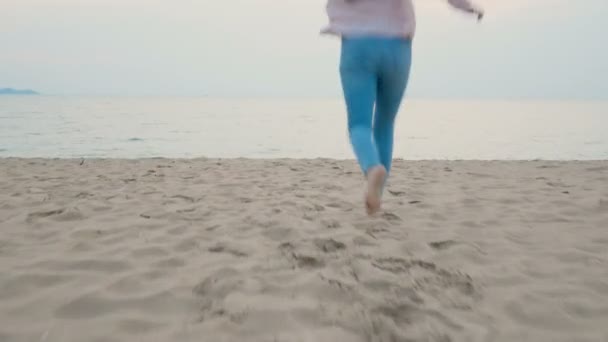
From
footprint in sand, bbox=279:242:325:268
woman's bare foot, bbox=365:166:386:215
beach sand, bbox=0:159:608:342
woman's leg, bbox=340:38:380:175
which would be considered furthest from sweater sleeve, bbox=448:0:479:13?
footprint in sand, bbox=279:242:325:268

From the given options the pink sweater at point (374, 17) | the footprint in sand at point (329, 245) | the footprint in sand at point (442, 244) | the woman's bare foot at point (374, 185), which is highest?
the pink sweater at point (374, 17)

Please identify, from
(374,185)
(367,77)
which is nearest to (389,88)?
(367,77)

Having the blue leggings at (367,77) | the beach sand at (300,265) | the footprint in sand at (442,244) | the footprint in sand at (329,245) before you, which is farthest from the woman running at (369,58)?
the beach sand at (300,265)

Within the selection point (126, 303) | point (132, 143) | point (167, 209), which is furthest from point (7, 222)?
point (132, 143)

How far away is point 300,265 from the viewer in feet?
6.66

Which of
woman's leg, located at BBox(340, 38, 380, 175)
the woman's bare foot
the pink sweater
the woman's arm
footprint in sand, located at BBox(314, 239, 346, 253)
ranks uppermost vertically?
the woman's arm

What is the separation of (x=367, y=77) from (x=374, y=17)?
0.30 m

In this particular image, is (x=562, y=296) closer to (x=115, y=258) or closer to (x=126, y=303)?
(x=126, y=303)

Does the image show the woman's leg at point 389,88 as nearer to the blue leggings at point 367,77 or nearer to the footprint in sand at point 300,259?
the blue leggings at point 367,77

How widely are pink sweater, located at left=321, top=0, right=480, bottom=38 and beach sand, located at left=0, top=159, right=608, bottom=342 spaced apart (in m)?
1.15

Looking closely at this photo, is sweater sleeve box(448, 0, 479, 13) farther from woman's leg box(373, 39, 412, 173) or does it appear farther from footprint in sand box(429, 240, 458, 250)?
footprint in sand box(429, 240, 458, 250)

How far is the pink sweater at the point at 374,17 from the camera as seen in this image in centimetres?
218

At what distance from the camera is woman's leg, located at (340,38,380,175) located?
86.4 inches

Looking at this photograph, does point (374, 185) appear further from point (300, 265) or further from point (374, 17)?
point (374, 17)
